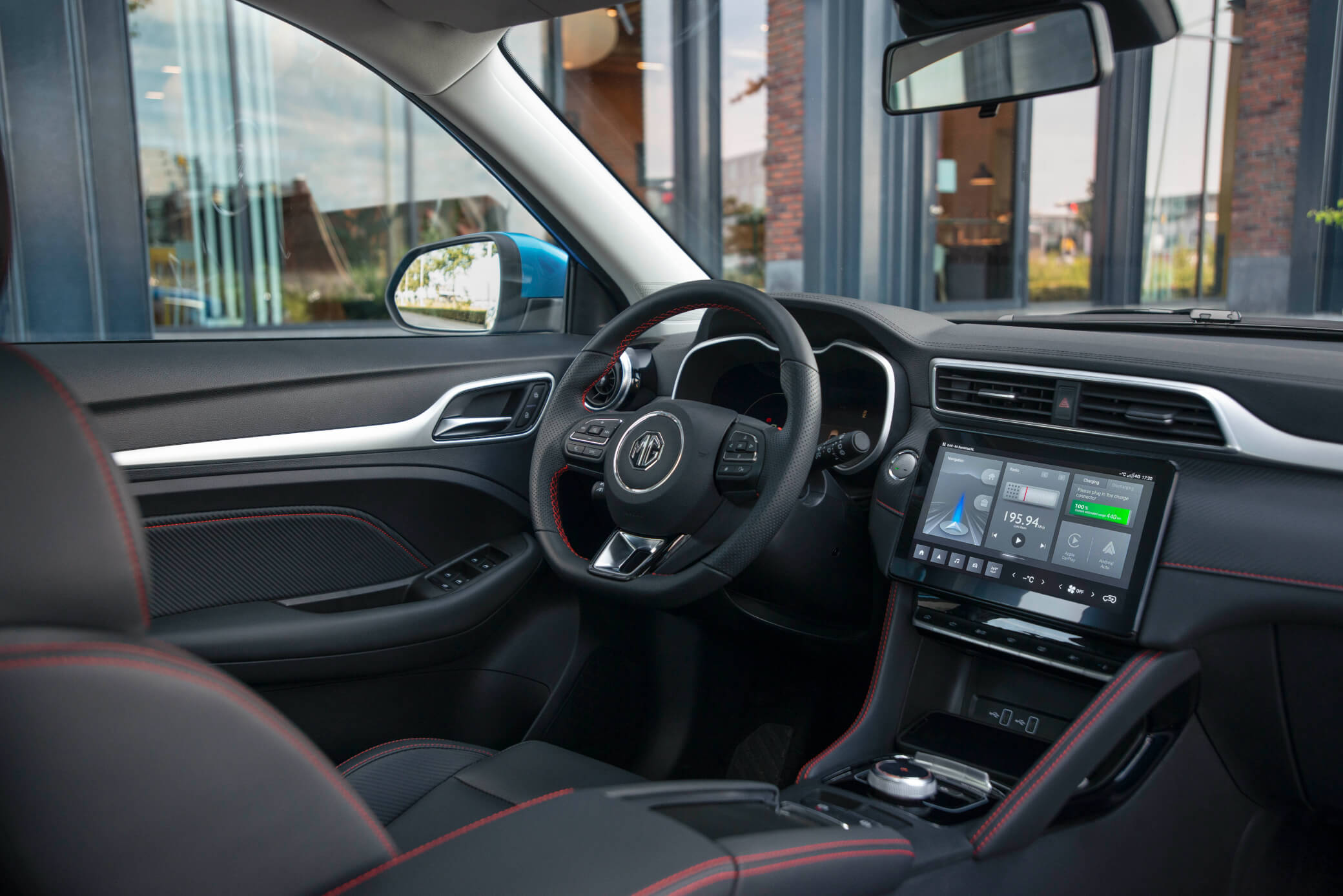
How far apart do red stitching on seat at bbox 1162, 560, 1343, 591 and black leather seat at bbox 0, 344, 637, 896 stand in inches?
49.8

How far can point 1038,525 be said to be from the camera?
5.41ft

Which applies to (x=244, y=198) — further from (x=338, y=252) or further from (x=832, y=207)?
(x=832, y=207)

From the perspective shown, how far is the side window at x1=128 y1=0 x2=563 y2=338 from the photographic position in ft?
15.5

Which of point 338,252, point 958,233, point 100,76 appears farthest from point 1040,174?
point 100,76

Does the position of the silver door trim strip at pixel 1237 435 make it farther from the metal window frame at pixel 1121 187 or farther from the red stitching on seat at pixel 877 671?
the metal window frame at pixel 1121 187

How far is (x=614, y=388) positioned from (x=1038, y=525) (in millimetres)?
993

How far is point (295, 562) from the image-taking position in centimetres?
199

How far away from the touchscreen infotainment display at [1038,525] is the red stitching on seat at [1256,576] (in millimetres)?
43

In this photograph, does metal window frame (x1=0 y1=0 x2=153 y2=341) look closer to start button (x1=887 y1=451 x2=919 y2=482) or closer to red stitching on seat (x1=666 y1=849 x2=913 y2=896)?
start button (x1=887 y1=451 x2=919 y2=482)

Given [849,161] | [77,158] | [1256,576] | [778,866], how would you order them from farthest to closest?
[849,161] < [77,158] < [1256,576] < [778,866]

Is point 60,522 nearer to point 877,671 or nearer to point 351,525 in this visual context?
point 351,525

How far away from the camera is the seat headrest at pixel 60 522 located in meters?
0.72

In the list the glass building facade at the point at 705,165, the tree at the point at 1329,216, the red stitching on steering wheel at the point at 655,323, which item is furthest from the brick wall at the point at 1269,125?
the red stitching on steering wheel at the point at 655,323

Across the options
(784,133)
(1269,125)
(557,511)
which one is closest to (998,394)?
(557,511)
